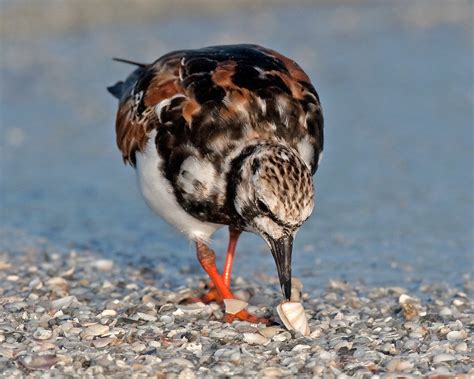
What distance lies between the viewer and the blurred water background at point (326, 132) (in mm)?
6387

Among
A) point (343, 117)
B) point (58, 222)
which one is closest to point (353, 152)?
point (343, 117)

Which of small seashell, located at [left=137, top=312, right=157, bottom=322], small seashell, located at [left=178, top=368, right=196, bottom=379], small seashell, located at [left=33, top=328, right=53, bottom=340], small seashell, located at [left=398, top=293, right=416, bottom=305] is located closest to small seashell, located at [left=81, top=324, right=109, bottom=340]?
small seashell, located at [left=33, top=328, right=53, bottom=340]

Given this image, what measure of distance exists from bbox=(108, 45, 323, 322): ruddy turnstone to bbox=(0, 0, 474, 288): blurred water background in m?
1.29

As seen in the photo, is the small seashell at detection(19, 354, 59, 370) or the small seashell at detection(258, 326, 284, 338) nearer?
the small seashell at detection(19, 354, 59, 370)

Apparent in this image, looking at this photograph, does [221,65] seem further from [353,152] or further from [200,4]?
[200,4]

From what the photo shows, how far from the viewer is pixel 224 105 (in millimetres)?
4398

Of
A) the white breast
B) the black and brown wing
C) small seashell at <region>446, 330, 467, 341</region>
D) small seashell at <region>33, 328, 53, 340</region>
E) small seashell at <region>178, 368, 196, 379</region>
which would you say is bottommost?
small seashell at <region>178, 368, 196, 379</region>

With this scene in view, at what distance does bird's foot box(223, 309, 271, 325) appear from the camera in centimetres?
448

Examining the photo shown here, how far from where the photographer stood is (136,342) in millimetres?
4062

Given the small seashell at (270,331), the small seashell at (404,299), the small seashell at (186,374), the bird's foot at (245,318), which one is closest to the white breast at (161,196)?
the bird's foot at (245,318)

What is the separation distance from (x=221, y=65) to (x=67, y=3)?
12285mm

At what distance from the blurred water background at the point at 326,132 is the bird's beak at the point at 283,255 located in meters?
1.37

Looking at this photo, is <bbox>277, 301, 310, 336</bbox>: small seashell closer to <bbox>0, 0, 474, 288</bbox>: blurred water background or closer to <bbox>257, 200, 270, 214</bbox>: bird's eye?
<bbox>257, 200, 270, 214</bbox>: bird's eye

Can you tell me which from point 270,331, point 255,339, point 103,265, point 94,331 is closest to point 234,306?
point 270,331
